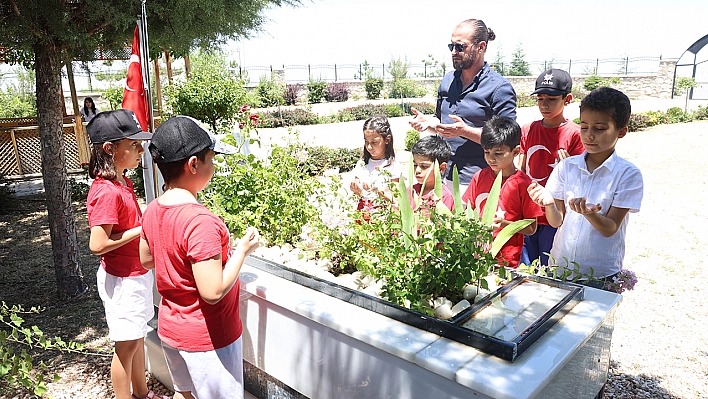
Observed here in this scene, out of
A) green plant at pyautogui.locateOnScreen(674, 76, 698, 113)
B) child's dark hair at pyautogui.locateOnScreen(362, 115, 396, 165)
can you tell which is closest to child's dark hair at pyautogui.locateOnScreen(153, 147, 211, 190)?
child's dark hair at pyautogui.locateOnScreen(362, 115, 396, 165)

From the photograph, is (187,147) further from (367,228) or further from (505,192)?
(505,192)

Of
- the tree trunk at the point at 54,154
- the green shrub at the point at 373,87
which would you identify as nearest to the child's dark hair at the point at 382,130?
the tree trunk at the point at 54,154

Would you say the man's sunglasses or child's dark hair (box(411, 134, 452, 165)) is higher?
the man's sunglasses

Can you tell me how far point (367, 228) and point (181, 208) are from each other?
85 cm

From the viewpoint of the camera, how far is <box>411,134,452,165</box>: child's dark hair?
10.1 feet

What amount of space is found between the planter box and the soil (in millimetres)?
1407

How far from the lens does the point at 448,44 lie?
10.8 ft

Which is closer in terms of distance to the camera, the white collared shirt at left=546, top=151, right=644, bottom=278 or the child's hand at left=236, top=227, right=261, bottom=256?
the child's hand at left=236, top=227, right=261, bottom=256

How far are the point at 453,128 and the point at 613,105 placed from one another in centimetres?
101

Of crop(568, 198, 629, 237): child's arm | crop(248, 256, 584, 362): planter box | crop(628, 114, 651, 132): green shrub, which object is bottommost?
crop(628, 114, 651, 132): green shrub

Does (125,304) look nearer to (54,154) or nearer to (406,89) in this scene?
(54,154)

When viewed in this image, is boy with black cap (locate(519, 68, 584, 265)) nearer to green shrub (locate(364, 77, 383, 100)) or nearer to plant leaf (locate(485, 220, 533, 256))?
plant leaf (locate(485, 220, 533, 256))

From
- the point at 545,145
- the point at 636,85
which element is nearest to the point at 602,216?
the point at 545,145

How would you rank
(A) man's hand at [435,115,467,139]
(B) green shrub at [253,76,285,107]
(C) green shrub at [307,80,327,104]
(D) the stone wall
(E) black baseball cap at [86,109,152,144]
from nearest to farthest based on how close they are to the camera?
(E) black baseball cap at [86,109,152,144] < (A) man's hand at [435,115,467,139] < (B) green shrub at [253,76,285,107] < (C) green shrub at [307,80,327,104] < (D) the stone wall
